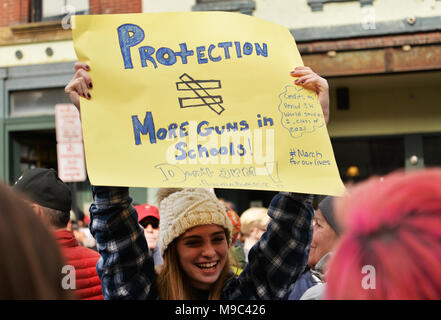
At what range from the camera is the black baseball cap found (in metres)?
2.37

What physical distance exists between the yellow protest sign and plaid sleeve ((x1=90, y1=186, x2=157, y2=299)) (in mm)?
116

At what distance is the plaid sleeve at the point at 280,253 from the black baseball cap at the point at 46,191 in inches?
33.7

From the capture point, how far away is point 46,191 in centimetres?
238

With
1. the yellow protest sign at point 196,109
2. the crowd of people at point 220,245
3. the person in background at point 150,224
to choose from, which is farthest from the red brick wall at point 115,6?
the yellow protest sign at point 196,109

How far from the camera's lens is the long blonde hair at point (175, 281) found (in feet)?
6.28

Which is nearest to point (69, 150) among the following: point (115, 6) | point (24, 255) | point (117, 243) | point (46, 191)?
point (115, 6)

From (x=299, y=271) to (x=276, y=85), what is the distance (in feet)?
2.08

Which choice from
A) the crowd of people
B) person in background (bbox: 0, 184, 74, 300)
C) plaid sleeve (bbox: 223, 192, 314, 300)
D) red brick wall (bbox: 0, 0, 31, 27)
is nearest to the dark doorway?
red brick wall (bbox: 0, 0, 31, 27)

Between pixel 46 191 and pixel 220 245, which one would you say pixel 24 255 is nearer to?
pixel 220 245

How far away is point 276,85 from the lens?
1.91m

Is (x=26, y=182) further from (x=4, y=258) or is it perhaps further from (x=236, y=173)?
(x=4, y=258)

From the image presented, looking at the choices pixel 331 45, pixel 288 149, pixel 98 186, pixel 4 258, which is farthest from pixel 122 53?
pixel 331 45

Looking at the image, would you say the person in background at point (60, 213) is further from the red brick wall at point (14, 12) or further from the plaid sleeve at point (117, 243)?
the red brick wall at point (14, 12)
